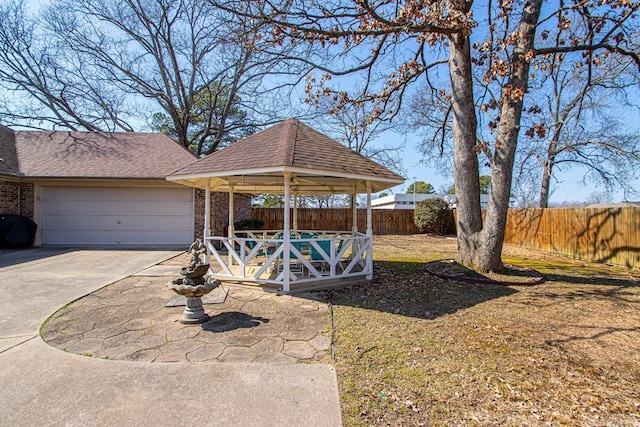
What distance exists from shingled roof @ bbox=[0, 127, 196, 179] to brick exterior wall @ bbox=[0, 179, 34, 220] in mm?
598

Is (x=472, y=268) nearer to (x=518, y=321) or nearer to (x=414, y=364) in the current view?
(x=518, y=321)

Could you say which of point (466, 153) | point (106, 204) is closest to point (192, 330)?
point (466, 153)

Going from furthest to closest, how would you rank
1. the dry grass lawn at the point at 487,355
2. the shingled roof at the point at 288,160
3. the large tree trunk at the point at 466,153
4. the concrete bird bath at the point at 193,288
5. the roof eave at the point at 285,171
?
the large tree trunk at the point at 466,153 → the shingled roof at the point at 288,160 → the roof eave at the point at 285,171 → the concrete bird bath at the point at 193,288 → the dry grass lawn at the point at 487,355

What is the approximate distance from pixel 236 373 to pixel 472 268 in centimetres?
668

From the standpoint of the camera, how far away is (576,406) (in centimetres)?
279

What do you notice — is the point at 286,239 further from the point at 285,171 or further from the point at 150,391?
the point at 150,391

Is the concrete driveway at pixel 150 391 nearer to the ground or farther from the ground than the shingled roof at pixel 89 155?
nearer to the ground

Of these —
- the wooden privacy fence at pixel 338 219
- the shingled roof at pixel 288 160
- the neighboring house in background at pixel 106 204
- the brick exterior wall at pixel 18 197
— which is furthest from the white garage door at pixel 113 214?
the wooden privacy fence at pixel 338 219

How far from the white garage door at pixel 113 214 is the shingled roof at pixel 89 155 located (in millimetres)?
811

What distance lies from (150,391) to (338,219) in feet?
61.9

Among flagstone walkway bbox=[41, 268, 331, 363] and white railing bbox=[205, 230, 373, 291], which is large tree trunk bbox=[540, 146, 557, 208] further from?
flagstone walkway bbox=[41, 268, 331, 363]

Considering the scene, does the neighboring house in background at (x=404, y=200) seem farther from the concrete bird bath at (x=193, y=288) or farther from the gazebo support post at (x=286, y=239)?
the concrete bird bath at (x=193, y=288)

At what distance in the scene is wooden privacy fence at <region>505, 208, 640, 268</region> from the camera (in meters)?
9.76

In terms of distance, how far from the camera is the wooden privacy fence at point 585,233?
9.76 meters
